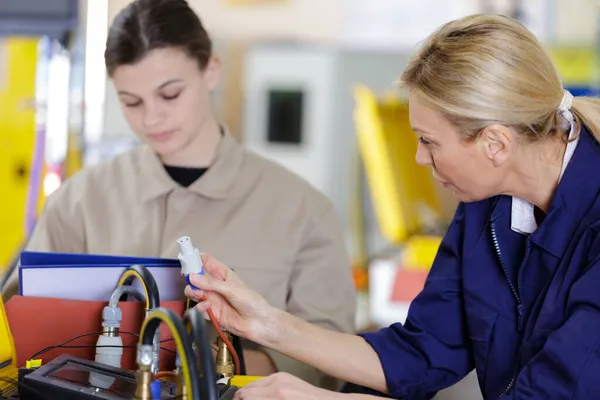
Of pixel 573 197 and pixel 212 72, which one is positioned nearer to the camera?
pixel 573 197

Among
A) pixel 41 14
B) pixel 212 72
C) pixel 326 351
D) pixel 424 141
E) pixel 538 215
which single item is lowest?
pixel 326 351

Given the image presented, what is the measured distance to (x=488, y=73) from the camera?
43.2 inches

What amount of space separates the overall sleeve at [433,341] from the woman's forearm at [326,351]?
0.8 inches

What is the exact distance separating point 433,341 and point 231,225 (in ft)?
1.50

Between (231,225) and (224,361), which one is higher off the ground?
(231,225)

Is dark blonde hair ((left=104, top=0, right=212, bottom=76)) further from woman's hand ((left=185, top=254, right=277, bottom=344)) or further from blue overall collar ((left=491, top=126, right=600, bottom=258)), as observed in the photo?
blue overall collar ((left=491, top=126, right=600, bottom=258))

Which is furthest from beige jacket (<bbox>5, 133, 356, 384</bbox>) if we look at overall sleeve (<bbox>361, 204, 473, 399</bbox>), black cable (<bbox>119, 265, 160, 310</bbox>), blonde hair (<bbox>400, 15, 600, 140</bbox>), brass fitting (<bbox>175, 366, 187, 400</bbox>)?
brass fitting (<bbox>175, 366, 187, 400</bbox>)

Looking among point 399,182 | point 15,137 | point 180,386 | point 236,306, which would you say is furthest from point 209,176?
point 399,182

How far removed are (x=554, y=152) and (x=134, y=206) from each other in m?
0.81

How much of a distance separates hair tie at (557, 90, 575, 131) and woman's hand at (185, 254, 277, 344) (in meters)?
0.52

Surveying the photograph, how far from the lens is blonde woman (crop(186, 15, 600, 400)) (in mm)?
1055

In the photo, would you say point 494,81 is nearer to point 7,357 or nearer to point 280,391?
point 280,391

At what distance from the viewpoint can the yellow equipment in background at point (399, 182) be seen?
343 centimetres

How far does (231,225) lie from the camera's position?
155 cm
